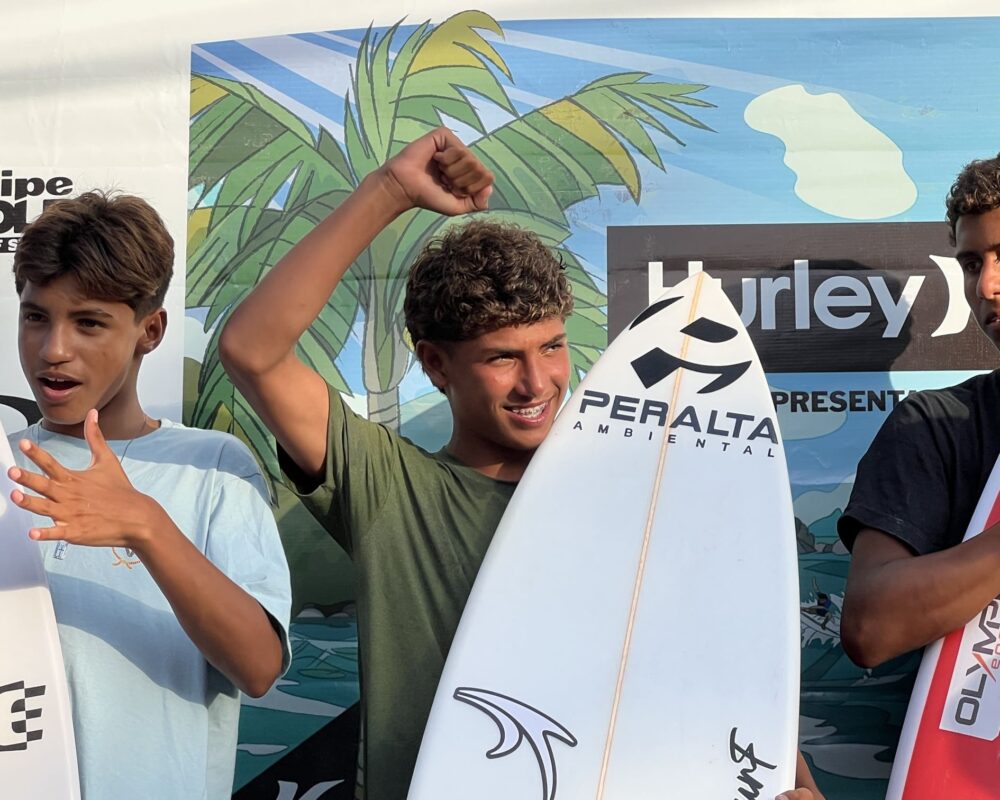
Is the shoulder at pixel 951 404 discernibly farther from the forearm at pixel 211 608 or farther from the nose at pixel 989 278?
the forearm at pixel 211 608

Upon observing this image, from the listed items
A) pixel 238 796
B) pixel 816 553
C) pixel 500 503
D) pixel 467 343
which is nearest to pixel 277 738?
pixel 238 796

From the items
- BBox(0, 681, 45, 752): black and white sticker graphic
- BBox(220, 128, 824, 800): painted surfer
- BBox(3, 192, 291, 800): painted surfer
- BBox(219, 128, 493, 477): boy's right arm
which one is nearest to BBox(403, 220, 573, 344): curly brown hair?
BBox(220, 128, 824, 800): painted surfer

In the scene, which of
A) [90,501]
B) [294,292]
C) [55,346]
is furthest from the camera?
[55,346]

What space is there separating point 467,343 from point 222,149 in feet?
3.25

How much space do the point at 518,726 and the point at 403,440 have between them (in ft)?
1.77

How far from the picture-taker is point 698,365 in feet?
7.94

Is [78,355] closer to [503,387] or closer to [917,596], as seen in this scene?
[503,387]

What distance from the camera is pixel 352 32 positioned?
2.88 meters

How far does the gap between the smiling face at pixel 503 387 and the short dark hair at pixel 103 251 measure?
54 centimetres

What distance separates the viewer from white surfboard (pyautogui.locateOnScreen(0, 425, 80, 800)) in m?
1.96

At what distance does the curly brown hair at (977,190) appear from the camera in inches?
94.1

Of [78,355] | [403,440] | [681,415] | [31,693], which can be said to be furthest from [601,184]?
[31,693]

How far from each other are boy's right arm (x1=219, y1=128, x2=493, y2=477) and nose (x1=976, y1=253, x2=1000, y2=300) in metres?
1.00

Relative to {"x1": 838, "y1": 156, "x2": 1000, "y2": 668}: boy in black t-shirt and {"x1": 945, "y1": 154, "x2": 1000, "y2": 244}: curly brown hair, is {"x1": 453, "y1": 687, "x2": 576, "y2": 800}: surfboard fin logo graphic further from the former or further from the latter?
{"x1": 945, "y1": 154, "x2": 1000, "y2": 244}: curly brown hair
